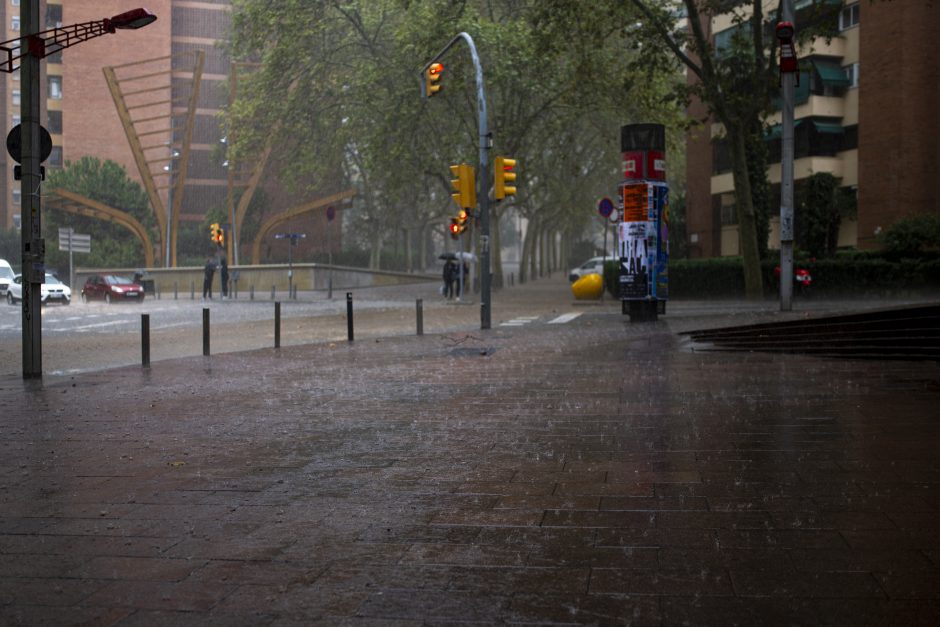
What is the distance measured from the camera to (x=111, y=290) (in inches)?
1725

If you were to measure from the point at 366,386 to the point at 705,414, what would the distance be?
4451 mm

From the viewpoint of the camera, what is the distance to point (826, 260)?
31203mm

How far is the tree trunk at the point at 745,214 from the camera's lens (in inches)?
1151

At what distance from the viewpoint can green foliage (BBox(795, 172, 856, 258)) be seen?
35.3m

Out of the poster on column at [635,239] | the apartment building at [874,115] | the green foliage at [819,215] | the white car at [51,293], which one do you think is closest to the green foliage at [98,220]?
the white car at [51,293]

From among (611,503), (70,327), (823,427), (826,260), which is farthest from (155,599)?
(826,260)

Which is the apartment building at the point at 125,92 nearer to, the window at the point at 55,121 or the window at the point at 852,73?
the window at the point at 55,121

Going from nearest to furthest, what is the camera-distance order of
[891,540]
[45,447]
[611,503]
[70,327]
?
[891,540]
[611,503]
[45,447]
[70,327]

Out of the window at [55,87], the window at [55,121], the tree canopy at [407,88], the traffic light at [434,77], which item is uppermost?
the window at [55,87]

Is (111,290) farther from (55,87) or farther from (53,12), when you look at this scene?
(55,87)

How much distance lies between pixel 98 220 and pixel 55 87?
12.9 m

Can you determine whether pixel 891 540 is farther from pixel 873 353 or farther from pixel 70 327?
pixel 70 327

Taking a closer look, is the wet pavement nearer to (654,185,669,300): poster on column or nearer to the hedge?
(654,185,669,300): poster on column

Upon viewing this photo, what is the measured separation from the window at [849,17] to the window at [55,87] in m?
54.5
